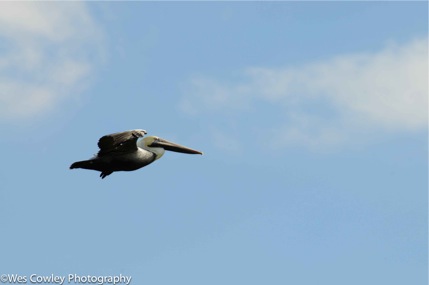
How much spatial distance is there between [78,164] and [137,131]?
2611mm

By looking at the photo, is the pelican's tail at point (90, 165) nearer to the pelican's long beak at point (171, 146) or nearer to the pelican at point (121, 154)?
the pelican at point (121, 154)

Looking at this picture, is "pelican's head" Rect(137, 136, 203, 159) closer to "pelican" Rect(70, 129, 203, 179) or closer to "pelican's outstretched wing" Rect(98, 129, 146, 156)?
"pelican" Rect(70, 129, 203, 179)

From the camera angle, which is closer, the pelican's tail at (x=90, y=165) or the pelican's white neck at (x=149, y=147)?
the pelican's tail at (x=90, y=165)

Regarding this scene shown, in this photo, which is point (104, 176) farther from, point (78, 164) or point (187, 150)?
point (187, 150)

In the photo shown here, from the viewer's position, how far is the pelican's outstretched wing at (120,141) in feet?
119

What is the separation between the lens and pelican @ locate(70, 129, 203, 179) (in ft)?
120

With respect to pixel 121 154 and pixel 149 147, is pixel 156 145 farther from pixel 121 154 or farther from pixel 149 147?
pixel 121 154

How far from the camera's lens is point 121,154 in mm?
37750

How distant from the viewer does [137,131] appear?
119 ft

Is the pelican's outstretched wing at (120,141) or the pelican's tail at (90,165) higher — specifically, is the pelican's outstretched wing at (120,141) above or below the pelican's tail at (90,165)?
above

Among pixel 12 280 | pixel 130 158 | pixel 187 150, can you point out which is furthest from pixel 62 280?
pixel 187 150

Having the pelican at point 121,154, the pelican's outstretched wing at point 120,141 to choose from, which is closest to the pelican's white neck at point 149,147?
the pelican at point 121,154

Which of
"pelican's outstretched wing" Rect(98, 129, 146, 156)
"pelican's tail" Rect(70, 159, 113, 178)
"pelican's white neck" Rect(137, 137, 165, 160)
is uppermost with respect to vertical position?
"pelican's white neck" Rect(137, 137, 165, 160)

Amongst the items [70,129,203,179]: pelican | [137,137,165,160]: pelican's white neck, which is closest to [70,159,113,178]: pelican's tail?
[70,129,203,179]: pelican
